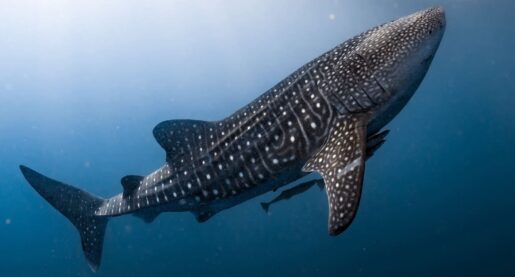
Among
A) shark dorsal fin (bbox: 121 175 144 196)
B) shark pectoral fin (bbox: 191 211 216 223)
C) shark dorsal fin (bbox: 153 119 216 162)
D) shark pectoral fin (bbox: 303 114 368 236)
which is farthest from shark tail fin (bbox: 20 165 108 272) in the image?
shark pectoral fin (bbox: 303 114 368 236)

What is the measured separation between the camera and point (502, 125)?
9031 cm

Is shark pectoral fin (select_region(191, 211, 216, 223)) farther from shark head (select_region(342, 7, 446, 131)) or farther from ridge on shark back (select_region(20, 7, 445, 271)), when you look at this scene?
shark head (select_region(342, 7, 446, 131))

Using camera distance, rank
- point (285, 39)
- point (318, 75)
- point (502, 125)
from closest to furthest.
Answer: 1. point (318, 75)
2. point (285, 39)
3. point (502, 125)

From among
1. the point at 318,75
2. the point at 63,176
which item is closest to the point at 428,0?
the point at 318,75

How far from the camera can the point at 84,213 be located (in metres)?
7.87

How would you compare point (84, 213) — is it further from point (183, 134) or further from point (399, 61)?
point (399, 61)

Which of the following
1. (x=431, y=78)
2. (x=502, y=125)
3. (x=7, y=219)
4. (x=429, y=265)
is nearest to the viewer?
(x=429, y=265)

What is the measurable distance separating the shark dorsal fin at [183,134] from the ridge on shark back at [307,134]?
2cm

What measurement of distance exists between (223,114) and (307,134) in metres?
64.8

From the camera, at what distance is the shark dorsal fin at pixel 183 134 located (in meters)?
6.69

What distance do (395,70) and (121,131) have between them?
245 ft

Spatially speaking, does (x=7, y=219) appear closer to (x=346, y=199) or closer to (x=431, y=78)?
(x=431, y=78)

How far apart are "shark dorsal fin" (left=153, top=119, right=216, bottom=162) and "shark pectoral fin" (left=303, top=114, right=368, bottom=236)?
2.00 m

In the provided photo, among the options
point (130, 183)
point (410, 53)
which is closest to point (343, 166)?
point (410, 53)
